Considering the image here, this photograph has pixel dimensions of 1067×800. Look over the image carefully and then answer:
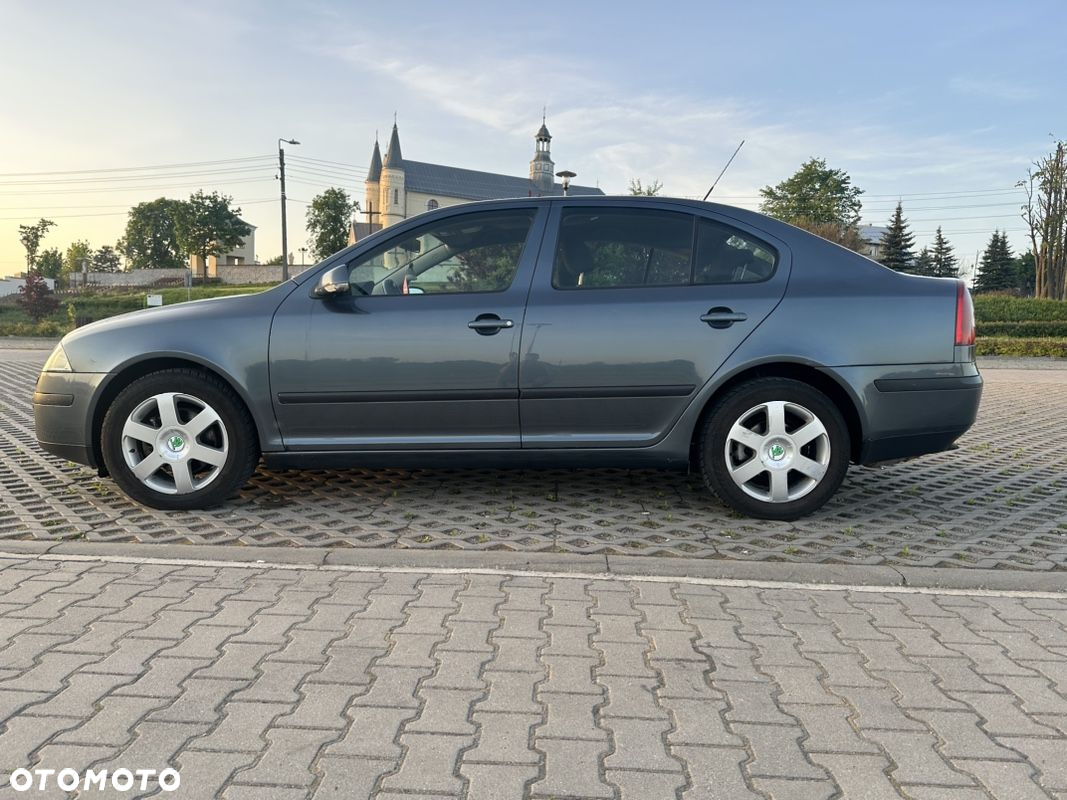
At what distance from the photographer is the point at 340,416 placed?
4492 mm

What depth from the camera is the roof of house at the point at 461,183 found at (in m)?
108

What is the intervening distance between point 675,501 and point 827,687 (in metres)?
2.42

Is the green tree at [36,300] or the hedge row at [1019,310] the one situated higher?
the green tree at [36,300]

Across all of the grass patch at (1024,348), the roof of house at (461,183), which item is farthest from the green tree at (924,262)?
the grass patch at (1024,348)

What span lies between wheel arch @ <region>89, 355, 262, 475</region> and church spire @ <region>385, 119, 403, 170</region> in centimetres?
10602

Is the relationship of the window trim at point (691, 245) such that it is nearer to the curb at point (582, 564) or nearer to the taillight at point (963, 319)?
the taillight at point (963, 319)

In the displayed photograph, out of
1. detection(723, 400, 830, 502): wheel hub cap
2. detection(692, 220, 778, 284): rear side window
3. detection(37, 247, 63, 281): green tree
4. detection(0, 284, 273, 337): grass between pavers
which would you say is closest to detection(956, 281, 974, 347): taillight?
detection(723, 400, 830, 502): wheel hub cap

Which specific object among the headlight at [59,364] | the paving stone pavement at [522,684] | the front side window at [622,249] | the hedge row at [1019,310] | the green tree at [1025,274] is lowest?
the paving stone pavement at [522,684]

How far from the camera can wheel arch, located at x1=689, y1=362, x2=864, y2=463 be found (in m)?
4.46

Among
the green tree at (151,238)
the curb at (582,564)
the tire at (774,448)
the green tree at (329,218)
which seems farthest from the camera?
the green tree at (151,238)

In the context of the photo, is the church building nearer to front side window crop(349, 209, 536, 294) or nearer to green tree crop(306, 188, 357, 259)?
green tree crop(306, 188, 357, 259)

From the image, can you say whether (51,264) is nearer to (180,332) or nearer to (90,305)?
(90,305)

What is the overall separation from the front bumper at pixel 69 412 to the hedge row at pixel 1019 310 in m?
39.0

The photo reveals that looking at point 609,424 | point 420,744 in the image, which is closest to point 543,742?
point 420,744
